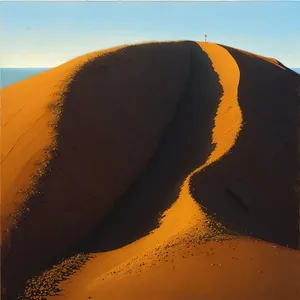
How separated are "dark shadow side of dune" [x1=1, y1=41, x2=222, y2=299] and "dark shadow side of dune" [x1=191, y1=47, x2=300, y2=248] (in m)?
1.40

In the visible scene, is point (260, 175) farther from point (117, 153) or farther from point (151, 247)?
point (151, 247)

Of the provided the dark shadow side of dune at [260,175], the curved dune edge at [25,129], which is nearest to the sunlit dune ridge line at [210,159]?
the dark shadow side of dune at [260,175]

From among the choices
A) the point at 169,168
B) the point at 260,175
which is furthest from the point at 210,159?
the point at 260,175

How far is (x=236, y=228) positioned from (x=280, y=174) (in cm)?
577

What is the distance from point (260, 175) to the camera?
1434 cm

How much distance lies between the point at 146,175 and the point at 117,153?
4.88 feet

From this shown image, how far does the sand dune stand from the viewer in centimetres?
826

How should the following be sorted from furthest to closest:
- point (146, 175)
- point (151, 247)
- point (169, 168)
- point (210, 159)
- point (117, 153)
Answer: point (169, 168)
point (146, 175)
point (117, 153)
point (210, 159)
point (151, 247)

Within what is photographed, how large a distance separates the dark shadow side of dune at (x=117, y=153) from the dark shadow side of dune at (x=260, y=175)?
55.1 inches

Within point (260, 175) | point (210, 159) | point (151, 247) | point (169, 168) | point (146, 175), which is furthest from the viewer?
point (169, 168)

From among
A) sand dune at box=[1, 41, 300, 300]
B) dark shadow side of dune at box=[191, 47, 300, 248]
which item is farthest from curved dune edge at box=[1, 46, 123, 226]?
dark shadow side of dune at box=[191, 47, 300, 248]

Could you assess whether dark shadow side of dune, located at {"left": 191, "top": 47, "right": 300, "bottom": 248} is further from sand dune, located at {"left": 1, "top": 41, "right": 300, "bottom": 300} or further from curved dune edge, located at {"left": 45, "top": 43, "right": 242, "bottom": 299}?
curved dune edge, located at {"left": 45, "top": 43, "right": 242, "bottom": 299}

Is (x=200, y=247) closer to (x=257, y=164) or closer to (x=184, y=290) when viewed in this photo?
(x=184, y=290)

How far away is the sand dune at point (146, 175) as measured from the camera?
325 inches
